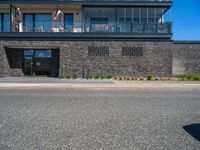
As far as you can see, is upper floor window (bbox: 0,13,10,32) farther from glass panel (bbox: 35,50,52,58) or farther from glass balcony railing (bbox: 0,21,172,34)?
glass panel (bbox: 35,50,52,58)

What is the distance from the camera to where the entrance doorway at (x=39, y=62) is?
31.0 meters

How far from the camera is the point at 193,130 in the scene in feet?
23.2

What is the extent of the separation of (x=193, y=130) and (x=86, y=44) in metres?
22.7

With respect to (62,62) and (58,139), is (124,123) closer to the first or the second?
(58,139)

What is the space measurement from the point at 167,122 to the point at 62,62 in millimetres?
22130

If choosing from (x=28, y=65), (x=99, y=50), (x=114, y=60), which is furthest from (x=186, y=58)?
(x=28, y=65)

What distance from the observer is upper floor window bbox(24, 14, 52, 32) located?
29688mm

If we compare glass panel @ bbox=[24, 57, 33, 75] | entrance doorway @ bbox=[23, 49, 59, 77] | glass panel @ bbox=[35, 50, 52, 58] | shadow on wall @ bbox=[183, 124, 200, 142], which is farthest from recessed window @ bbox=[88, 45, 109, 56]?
shadow on wall @ bbox=[183, 124, 200, 142]

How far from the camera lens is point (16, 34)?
28594 mm

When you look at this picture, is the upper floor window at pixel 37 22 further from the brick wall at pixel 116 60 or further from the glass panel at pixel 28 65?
the glass panel at pixel 28 65

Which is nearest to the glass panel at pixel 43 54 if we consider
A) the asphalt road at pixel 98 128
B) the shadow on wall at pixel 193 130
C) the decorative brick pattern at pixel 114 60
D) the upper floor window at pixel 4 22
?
the decorative brick pattern at pixel 114 60

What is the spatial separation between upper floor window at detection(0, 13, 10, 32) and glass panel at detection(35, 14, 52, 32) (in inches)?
124

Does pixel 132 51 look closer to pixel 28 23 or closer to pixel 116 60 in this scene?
pixel 116 60

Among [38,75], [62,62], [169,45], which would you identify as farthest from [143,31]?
[38,75]
